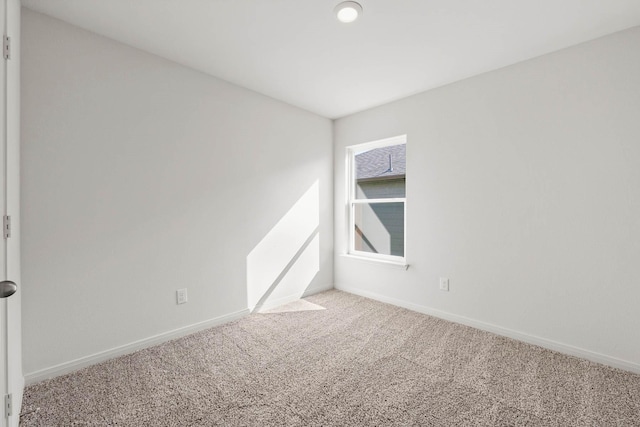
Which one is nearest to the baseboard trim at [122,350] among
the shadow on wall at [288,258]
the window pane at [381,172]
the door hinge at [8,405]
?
the shadow on wall at [288,258]

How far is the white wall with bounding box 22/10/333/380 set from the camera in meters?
1.88

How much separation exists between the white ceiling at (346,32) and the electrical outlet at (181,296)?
1.97m

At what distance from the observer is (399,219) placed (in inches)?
136

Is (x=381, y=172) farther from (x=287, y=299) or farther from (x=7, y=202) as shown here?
(x=7, y=202)

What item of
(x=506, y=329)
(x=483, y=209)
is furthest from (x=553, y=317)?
(x=483, y=209)

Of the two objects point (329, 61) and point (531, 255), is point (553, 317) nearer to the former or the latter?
point (531, 255)

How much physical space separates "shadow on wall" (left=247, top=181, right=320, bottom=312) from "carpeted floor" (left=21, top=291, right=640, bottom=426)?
0.61m

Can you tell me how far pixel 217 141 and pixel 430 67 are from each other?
2040 mm

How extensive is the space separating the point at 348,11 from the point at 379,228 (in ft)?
7.98

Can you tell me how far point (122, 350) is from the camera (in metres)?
2.22

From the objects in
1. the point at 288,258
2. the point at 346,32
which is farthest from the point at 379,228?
the point at 346,32

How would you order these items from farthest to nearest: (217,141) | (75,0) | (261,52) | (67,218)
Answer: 1. (217,141)
2. (261,52)
3. (67,218)
4. (75,0)

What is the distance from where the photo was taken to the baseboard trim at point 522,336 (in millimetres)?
2084

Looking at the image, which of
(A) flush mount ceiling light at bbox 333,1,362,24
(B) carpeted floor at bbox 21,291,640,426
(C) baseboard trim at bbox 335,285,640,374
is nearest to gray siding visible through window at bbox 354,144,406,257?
(C) baseboard trim at bbox 335,285,640,374
